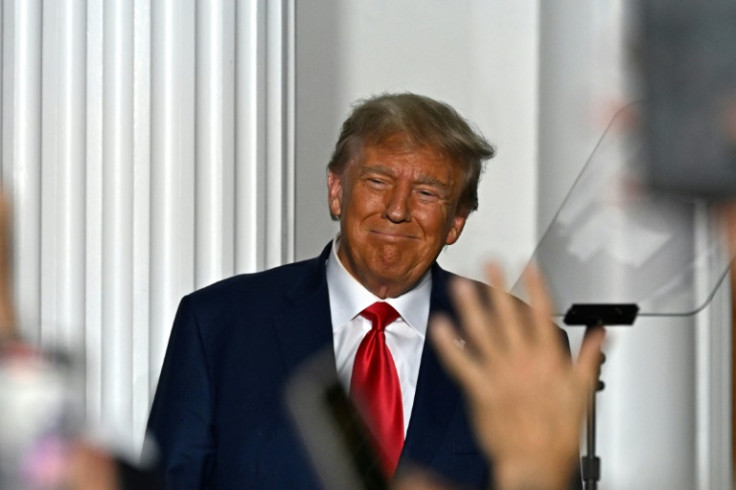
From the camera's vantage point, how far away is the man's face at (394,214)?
8.42 ft

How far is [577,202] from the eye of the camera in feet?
4.48

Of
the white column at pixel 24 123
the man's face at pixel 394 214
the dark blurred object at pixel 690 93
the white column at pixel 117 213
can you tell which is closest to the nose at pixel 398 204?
the man's face at pixel 394 214

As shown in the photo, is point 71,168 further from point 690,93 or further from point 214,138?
point 690,93

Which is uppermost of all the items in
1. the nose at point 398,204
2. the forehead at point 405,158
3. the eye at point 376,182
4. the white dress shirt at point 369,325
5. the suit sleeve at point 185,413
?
the forehead at point 405,158

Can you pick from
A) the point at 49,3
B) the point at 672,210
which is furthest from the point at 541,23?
A: the point at 672,210

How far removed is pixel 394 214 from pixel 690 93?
6.28ft

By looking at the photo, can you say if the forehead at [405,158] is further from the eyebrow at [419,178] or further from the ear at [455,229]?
the ear at [455,229]

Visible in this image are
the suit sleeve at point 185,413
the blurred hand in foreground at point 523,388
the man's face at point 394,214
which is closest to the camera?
the blurred hand in foreground at point 523,388

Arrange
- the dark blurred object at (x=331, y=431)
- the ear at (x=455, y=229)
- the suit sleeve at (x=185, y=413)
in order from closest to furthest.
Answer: the dark blurred object at (x=331, y=431) → the suit sleeve at (x=185, y=413) → the ear at (x=455, y=229)

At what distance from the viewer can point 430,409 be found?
7.95 ft

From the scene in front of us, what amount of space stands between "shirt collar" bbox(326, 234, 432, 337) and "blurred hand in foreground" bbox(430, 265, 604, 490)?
3.95ft

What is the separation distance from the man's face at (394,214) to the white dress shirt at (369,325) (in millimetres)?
25

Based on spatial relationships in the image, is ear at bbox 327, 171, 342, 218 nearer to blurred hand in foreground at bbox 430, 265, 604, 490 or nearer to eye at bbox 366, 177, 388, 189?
eye at bbox 366, 177, 388, 189

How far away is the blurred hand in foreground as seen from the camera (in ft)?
3.76
